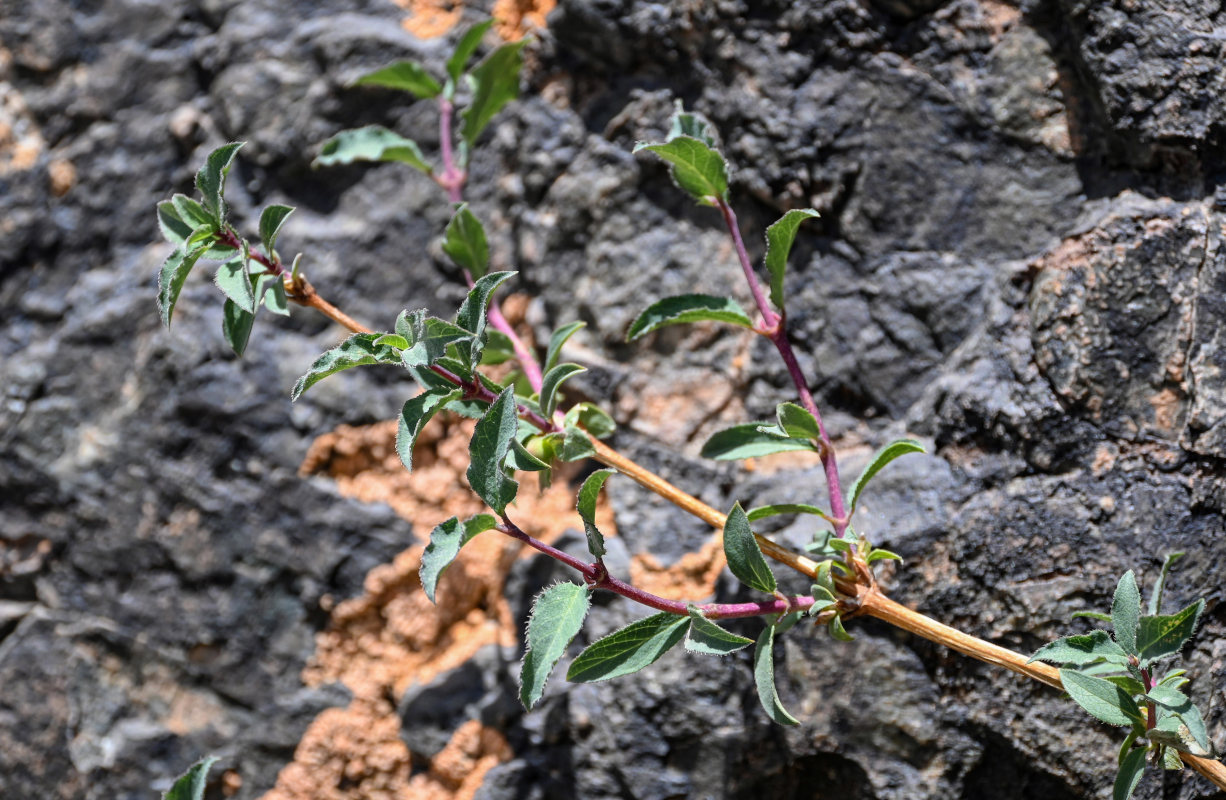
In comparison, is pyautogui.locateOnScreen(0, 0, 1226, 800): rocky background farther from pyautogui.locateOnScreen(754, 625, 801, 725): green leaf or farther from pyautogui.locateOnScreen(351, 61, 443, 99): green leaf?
pyautogui.locateOnScreen(754, 625, 801, 725): green leaf

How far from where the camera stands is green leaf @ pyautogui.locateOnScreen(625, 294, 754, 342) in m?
1.70

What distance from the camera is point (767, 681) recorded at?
1.44m

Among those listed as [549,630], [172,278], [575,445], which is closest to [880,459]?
[575,445]

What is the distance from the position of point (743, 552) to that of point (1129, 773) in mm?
669

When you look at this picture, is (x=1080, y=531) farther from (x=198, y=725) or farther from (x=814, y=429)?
(x=198, y=725)

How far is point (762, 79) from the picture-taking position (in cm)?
207

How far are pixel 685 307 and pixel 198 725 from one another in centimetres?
158

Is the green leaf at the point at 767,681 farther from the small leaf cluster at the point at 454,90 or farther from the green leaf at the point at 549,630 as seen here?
the small leaf cluster at the point at 454,90

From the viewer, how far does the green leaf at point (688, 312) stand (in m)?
1.70

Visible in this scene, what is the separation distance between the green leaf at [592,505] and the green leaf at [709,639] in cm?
A: 18

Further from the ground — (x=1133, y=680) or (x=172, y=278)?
(x=172, y=278)

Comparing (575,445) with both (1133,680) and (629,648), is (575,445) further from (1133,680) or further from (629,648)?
(1133,680)

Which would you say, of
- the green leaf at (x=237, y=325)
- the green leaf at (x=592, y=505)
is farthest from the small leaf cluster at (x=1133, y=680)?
the green leaf at (x=237, y=325)

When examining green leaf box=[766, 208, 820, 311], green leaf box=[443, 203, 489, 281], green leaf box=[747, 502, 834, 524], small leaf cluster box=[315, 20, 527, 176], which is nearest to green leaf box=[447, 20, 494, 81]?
small leaf cluster box=[315, 20, 527, 176]
